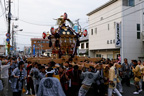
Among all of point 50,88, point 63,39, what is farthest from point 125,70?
point 50,88

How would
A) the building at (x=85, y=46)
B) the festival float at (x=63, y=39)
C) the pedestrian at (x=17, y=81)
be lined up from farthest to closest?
the building at (x=85, y=46) → the festival float at (x=63, y=39) → the pedestrian at (x=17, y=81)

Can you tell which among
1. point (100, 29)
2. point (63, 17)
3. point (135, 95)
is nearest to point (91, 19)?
point (100, 29)

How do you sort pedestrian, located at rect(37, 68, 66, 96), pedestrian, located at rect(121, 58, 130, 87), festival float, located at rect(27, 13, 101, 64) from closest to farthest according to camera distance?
pedestrian, located at rect(37, 68, 66, 96) < pedestrian, located at rect(121, 58, 130, 87) < festival float, located at rect(27, 13, 101, 64)

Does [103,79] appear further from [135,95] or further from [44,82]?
[44,82]

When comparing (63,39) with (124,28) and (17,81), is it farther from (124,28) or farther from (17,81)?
(124,28)

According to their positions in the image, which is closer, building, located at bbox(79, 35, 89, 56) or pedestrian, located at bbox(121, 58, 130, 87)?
pedestrian, located at bbox(121, 58, 130, 87)

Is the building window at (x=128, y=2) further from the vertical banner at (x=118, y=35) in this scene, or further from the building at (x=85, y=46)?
the building at (x=85, y=46)

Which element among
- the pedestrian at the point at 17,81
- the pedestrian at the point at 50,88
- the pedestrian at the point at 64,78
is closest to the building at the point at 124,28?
the pedestrian at the point at 64,78

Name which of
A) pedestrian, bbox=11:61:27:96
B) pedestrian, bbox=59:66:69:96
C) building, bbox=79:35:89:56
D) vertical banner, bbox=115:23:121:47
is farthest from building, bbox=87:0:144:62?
pedestrian, bbox=11:61:27:96

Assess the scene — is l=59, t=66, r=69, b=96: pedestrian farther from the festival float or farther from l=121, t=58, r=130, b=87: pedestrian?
l=121, t=58, r=130, b=87: pedestrian

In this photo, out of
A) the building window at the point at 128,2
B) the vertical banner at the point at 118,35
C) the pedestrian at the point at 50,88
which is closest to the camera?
the pedestrian at the point at 50,88

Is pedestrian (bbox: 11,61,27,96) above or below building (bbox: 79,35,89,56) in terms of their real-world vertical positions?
below

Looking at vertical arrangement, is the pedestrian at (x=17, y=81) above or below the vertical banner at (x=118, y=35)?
below

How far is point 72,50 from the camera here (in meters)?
11.3
